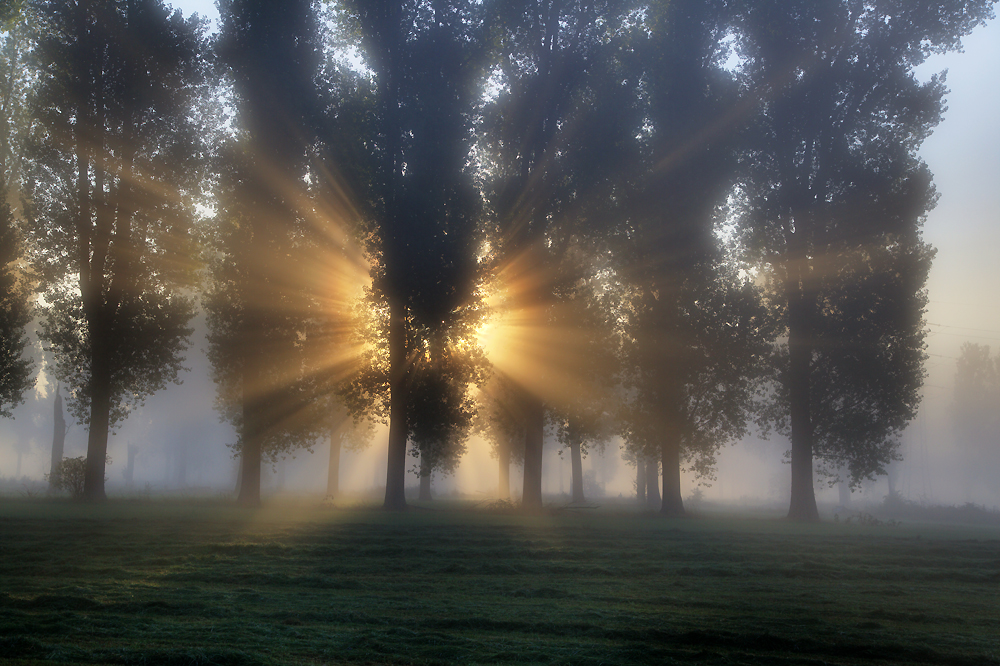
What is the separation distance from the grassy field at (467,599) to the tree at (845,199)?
14.6 meters

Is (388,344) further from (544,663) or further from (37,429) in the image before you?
(37,429)

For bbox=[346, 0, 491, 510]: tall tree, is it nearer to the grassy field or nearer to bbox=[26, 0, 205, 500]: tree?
bbox=[26, 0, 205, 500]: tree

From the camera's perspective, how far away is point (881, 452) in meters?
29.8

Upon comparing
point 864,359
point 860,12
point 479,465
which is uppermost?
point 860,12

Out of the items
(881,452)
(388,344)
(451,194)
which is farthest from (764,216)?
(388,344)

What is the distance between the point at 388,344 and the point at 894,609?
20119 millimetres

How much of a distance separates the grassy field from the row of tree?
12931 millimetres

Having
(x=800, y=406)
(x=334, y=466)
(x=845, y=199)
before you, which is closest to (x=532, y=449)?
(x=800, y=406)

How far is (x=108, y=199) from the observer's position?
83.3ft

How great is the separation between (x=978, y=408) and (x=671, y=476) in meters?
94.9

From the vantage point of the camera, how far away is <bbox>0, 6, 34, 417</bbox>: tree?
2506 centimetres

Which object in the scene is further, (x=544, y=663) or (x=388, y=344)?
(x=388, y=344)

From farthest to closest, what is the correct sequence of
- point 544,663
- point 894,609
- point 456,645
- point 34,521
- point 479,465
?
1. point 479,465
2. point 34,521
3. point 894,609
4. point 456,645
5. point 544,663

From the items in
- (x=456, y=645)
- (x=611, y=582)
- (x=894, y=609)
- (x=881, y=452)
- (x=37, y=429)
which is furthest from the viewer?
(x=37, y=429)
